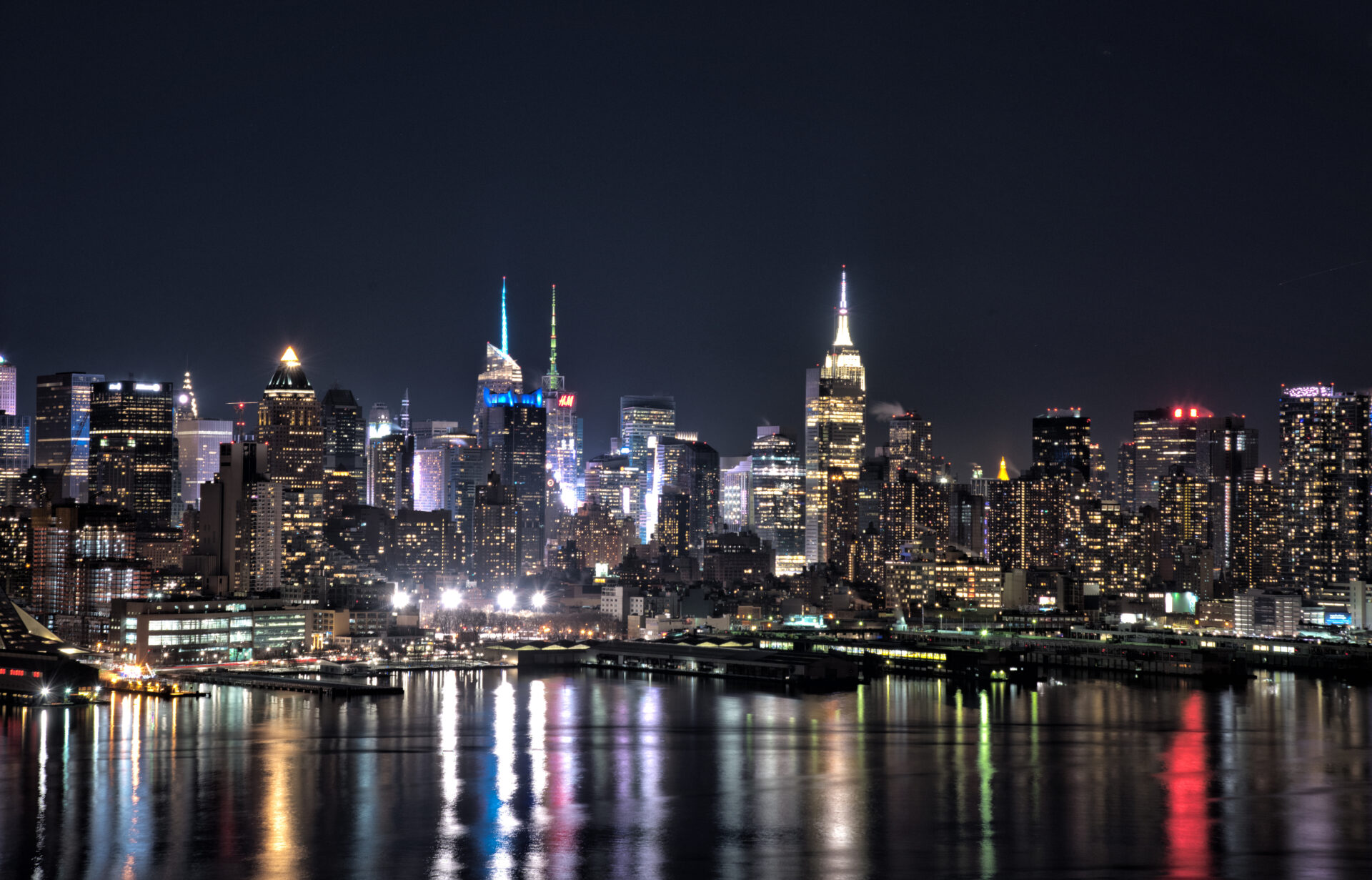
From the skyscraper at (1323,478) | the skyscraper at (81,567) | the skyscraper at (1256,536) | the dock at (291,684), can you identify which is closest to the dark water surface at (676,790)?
the dock at (291,684)

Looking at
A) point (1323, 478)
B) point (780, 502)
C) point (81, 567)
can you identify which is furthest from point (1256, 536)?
point (81, 567)

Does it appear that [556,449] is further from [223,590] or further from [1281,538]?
[223,590]

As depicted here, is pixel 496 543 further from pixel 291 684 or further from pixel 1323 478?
pixel 291 684

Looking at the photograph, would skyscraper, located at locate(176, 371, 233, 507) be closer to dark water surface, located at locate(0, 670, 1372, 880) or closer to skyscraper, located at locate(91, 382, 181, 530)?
skyscraper, located at locate(91, 382, 181, 530)

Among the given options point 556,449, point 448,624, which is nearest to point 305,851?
point 448,624

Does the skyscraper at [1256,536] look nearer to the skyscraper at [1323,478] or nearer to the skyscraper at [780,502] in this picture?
the skyscraper at [1323,478]
